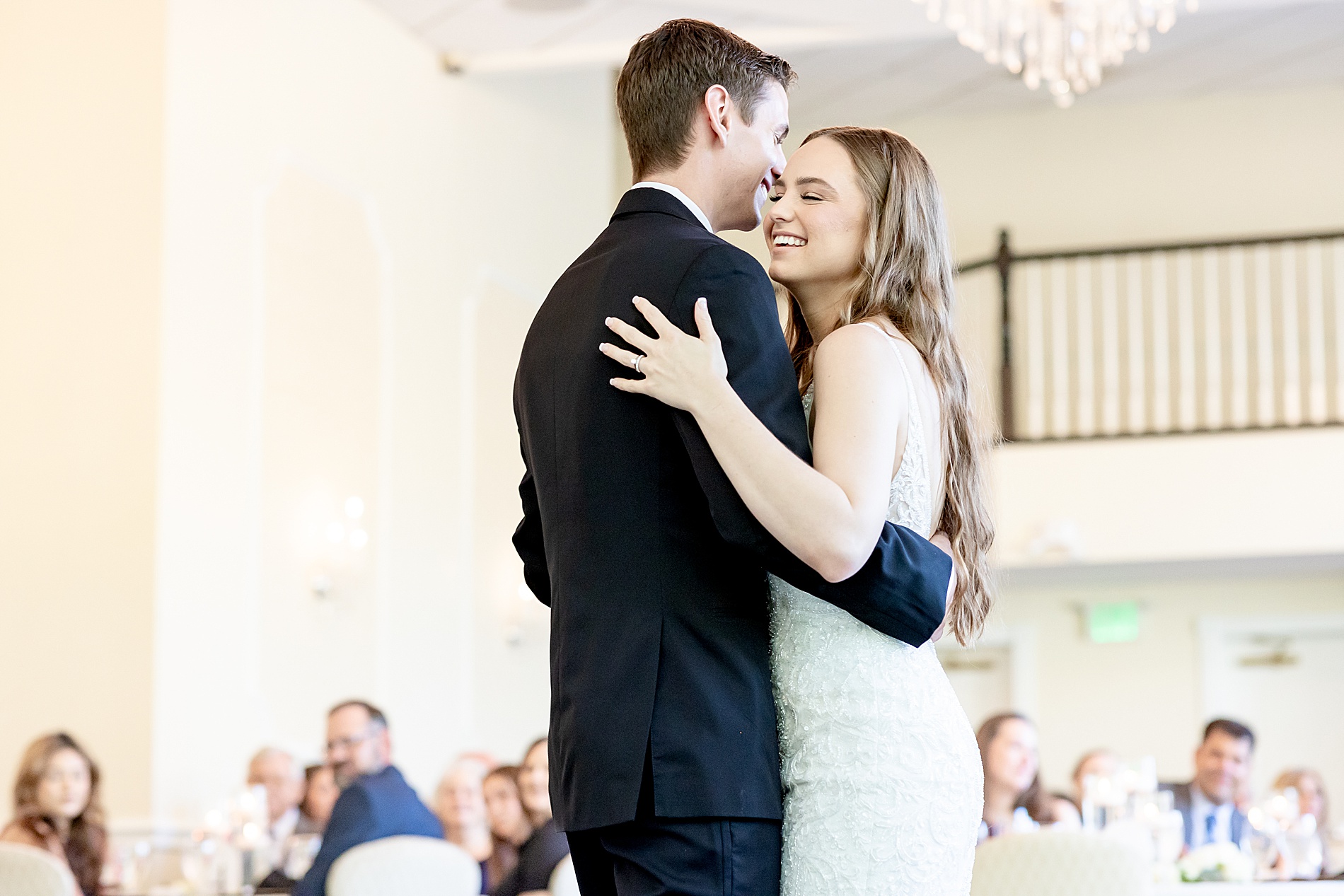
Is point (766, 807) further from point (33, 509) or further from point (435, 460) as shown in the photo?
point (435, 460)

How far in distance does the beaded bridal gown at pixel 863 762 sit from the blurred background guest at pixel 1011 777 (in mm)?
4259

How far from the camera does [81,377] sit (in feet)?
20.1

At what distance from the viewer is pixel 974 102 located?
1050 centimetres

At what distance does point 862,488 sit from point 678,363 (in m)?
0.22

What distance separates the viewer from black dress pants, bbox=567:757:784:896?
59.1 inches

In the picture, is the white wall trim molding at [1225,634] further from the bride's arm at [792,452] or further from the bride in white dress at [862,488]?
the bride's arm at [792,452]

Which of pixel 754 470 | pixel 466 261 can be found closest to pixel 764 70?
pixel 754 470

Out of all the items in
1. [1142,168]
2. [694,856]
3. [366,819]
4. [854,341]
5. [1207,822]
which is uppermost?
[1142,168]

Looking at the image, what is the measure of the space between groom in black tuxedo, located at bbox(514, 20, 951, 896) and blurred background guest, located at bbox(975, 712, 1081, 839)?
4.37m

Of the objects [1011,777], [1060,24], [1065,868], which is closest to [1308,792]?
[1011,777]

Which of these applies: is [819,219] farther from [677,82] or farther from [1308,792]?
[1308,792]

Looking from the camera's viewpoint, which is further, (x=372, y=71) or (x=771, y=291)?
(x=372, y=71)

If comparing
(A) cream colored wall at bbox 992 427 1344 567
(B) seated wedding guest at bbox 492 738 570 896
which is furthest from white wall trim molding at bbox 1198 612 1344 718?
(B) seated wedding guest at bbox 492 738 570 896

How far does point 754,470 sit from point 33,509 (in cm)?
520
